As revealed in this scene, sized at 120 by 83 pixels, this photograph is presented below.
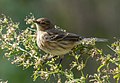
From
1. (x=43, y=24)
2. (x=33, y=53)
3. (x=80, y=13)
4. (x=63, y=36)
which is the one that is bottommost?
(x=33, y=53)

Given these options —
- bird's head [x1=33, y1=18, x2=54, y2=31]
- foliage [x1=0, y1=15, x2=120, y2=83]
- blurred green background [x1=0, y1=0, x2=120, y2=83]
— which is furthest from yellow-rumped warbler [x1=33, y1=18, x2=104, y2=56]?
blurred green background [x1=0, y1=0, x2=120, y2=83]

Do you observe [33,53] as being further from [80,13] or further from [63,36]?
[80,13]

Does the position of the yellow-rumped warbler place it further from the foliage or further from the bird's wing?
the foliage

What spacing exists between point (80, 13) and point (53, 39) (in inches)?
341

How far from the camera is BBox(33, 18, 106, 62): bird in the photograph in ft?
16.0

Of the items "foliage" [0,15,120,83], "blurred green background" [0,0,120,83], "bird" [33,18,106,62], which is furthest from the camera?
"blurred green background" [0,0,120,83]

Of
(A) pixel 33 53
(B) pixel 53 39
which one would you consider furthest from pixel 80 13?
(A) pixel 33 53

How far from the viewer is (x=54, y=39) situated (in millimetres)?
5168

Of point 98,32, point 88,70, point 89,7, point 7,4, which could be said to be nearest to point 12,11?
point 7,4

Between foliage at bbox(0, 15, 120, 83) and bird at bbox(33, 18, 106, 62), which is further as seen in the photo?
bird at bbox(33, 18, 106, 62)

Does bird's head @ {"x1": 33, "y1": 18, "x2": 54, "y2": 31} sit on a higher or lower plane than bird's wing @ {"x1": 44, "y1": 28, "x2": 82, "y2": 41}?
higher

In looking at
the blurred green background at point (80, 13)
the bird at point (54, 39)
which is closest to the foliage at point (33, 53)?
the bird at point (54, 39)

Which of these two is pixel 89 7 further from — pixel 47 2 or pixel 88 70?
pixel 88 70

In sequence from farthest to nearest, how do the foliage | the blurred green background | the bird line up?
1. the blurred green background
2. the bird
3. the foliage
